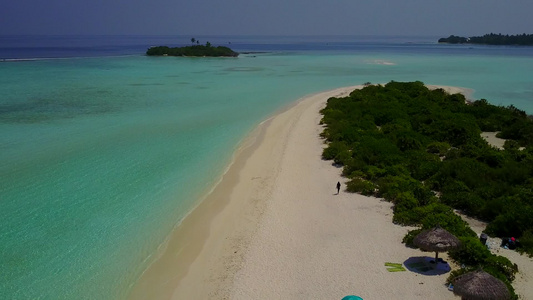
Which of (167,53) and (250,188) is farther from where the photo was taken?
(167,53)

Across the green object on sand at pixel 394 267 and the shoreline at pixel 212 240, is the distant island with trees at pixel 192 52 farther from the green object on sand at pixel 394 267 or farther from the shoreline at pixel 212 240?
the green object on sand at pixel 394 267

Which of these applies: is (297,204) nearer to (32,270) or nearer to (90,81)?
(32,270)

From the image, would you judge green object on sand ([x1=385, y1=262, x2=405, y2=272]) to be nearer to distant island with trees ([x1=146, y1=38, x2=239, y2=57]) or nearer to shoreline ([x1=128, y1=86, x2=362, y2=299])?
shoreline ([x1=128, y1=86, x2=362, y2=299])

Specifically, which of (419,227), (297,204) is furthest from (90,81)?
(419,227)

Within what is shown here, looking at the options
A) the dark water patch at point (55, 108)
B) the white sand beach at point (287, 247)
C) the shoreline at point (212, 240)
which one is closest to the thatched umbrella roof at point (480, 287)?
the white sand beach at point (287, 247)

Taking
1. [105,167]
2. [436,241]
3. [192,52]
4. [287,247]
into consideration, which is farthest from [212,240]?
[192,52]

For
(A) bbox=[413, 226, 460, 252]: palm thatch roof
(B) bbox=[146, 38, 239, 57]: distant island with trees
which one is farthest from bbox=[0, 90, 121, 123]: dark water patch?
(B) bbox=[146, 38, 239, 57]: distant island with trees
